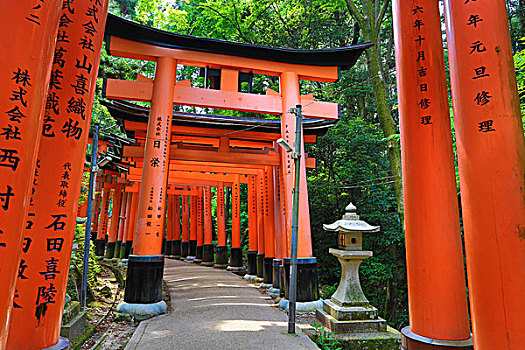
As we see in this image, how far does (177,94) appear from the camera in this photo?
823cm

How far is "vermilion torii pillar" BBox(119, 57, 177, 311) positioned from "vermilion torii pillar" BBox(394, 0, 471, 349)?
18.8 feet

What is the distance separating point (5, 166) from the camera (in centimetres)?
190

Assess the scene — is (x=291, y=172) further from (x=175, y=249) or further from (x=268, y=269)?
(x=175, y=249)

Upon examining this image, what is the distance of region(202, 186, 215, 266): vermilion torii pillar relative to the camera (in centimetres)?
1836

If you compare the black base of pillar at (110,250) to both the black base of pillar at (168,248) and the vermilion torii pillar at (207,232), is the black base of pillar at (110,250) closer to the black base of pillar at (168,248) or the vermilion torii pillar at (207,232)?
the black base of pillar at (168,248)

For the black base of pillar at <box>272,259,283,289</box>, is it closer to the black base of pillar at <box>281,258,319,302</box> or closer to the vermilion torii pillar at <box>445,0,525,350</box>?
the black base of pillar at <box>281,258,319,302</box>

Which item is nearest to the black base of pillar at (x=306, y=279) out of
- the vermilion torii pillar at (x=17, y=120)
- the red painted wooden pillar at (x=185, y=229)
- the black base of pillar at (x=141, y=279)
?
the black base of pillar at (x=141, y=279)

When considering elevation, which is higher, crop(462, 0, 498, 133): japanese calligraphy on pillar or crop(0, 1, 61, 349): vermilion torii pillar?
crop(462, 0, 498, 133): japanese calligraphy on pillar

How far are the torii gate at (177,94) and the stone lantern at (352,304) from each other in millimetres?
1310

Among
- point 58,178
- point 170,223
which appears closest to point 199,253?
point 170,223

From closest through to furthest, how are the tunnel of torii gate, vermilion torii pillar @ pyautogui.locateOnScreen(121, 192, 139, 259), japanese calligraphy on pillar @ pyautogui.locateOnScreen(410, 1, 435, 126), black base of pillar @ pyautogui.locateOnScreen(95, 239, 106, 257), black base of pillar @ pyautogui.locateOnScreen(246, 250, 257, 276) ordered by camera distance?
japanese calligraphy on pillar @ pyautogui.locateOnScreen(410, 1, 435, 126)
the tunnel of torii gate
black base of pillar @ pyautogui.locateOnScreen(246, 250, 257, 276)
vermilion torii pillar @ pyautogui.locateOnScreen(121, 192, 139, 259)
black base of pillar @ pyautogui.locateOnScreen(95, 239, 106, 257)

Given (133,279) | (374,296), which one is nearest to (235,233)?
(374,296)

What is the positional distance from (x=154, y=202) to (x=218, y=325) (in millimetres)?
3119

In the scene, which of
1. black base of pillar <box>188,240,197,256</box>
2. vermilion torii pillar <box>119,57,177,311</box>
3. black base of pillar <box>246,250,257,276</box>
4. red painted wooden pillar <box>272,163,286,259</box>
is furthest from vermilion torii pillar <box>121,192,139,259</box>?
vermilion torii pillar <box>119,57,177,311</box>
